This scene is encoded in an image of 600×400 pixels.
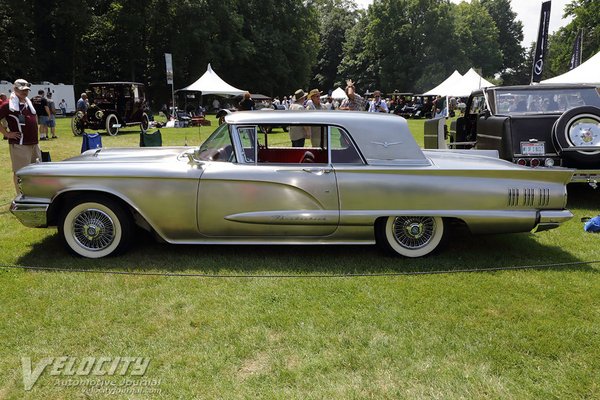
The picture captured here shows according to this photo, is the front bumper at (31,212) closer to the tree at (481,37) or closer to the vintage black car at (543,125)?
the vintage black car at (543,125)

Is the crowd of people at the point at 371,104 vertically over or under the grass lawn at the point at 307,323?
over

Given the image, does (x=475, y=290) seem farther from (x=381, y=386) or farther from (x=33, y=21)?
(x=33, y=21)

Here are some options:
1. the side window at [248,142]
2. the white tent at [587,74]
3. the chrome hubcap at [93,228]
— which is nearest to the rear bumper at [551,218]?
the side window at [248,142]

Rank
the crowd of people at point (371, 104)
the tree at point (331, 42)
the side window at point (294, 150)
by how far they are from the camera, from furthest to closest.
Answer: the tree at point (331, 42) → the crowd of people at point (371, 104) → the side window at point (294, 150)

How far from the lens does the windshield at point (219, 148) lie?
4.65m

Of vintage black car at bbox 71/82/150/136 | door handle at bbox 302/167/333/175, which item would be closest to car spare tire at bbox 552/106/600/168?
door handle at bbox 302/167/333/175

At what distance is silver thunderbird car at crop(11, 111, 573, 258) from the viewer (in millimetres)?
4430

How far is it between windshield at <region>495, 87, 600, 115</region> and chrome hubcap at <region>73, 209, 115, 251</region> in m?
6.03

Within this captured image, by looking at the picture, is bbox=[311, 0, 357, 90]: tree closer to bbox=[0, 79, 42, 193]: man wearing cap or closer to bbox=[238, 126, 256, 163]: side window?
bbox=[0, 79, 42, 193]: man wearing cap

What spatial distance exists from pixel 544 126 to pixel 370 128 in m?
3.65

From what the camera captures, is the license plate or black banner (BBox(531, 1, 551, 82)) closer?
the license plate

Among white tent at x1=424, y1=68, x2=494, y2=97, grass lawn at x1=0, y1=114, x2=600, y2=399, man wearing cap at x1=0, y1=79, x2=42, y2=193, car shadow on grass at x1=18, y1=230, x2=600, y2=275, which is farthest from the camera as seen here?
white tent at x1=424, y1=68, x2=494, y2=97

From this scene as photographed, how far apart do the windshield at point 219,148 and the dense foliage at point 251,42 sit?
32.6 m

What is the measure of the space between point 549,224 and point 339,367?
275 cm
